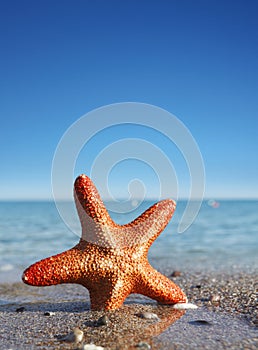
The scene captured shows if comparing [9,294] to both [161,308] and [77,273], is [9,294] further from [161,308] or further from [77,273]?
[161,308]

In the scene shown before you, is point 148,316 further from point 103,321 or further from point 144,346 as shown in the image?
point 144,346

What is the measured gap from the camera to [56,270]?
14.2 ft

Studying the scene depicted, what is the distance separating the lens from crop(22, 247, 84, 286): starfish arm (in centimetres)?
427

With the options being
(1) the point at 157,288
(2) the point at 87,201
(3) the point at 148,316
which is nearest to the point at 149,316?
(3) the point at 148,316

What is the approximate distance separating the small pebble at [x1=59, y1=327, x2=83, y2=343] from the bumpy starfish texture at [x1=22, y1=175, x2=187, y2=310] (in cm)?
78

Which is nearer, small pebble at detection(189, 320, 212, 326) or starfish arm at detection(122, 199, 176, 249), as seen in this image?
small pebble at detection(189, 320, 212, 326)

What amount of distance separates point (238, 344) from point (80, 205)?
2128mm

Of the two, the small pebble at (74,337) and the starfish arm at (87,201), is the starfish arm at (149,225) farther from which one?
the small pebble at (74,337)

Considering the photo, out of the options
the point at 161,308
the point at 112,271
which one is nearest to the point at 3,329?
the point at 112,271

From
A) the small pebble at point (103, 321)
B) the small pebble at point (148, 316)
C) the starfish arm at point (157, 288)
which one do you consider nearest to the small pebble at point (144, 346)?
the small pebble at point (103, 321)

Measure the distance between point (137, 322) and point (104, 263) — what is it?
0.73 metres

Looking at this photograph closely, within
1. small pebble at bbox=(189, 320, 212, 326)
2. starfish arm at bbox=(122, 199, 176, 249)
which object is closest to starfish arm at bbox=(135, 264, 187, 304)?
starfish arm at bbox=(122, 199, 176, 249)

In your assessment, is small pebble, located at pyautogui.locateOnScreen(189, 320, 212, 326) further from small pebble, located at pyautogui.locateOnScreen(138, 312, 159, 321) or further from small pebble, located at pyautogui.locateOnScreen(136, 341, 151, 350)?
small pebble, located at pyautogui.locateOnScreen(136, 341, 151, 350)

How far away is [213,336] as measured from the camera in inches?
143
